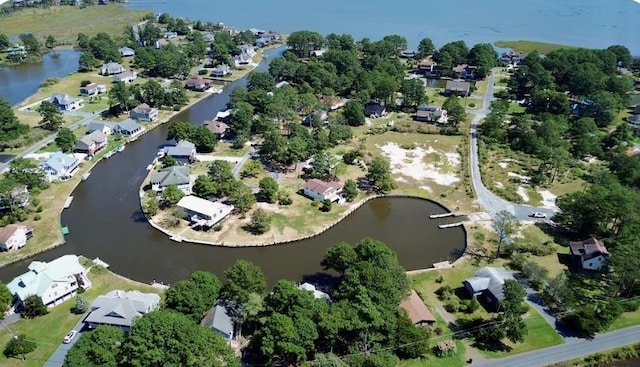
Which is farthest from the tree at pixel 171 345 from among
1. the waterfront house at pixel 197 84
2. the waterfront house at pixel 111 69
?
the waterfront house at pixel 111 69

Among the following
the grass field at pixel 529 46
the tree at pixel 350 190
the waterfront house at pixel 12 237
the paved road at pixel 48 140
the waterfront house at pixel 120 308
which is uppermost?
the grass field at pixel 529 46

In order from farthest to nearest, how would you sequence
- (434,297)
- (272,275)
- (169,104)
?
(169,104) → (272,275) → (434,297)

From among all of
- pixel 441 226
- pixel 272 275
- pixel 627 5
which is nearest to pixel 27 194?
pixel 272 275

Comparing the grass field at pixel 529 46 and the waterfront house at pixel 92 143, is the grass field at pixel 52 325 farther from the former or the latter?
the grass field at pixel 529 46

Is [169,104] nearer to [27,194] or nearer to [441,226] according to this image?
[27,194]

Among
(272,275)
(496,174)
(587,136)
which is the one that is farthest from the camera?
(587,136)

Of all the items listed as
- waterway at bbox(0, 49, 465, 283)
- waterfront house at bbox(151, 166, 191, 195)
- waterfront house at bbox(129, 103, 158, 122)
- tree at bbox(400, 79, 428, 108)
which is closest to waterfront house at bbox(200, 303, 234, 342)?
waterway at bbox(0, 49, 465, 283)
